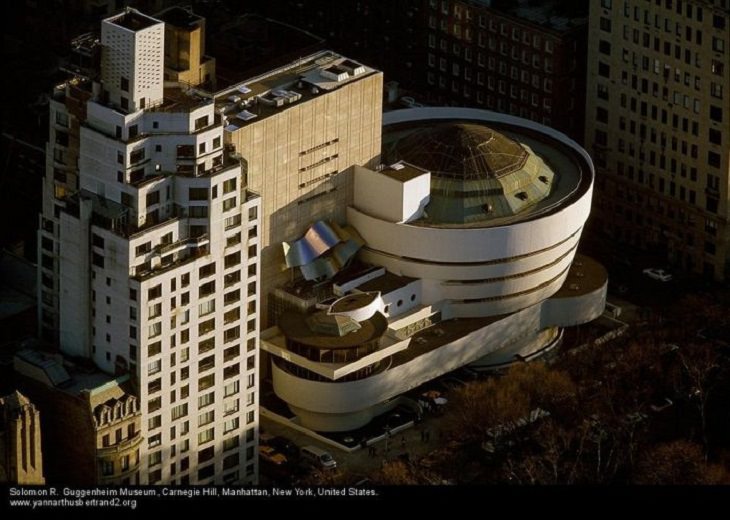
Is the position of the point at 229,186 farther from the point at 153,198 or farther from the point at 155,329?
the point at 155,329

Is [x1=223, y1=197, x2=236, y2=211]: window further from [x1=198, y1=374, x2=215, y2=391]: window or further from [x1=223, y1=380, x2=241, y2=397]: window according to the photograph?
[x1=223, y1=380, x2=241, y2=397]: window

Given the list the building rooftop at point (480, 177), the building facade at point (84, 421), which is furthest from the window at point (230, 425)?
the building rooftop at point (480, 177)

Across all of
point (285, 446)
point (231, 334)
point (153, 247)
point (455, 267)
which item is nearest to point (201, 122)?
point (153, 247)

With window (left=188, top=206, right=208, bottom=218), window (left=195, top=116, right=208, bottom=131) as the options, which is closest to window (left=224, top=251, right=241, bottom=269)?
window (left=188, top=206, right=208, bottom=218)

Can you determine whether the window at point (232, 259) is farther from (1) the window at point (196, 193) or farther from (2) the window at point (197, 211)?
(1) the window at point (196, 193)

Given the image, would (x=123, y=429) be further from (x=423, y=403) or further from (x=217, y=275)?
(x=423, y=403)

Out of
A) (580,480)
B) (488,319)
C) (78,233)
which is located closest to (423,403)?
(488,319)
